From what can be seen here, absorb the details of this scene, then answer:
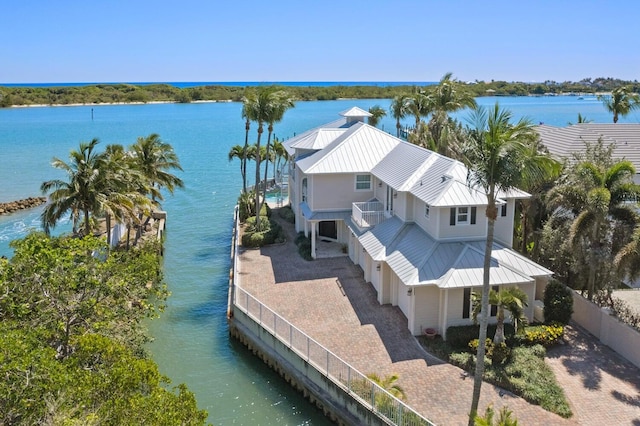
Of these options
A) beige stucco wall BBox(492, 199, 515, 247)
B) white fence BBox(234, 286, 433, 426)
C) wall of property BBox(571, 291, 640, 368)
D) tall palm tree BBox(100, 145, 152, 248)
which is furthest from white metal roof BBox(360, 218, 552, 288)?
tall palm tree BBox(100, 145, 152, 248)

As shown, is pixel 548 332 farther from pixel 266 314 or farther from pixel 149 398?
pixel 149 398

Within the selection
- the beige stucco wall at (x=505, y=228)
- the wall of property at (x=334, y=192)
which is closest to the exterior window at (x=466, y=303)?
the beige stucco wall at (x=505, y=228)

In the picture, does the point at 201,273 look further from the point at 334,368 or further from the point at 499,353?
the point at 499,353

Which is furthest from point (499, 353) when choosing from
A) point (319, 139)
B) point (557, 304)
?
point (319, 139)

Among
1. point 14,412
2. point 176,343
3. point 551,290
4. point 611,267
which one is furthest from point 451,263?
point 14,412

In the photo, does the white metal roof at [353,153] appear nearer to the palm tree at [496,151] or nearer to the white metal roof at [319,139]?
the white metal roof at [319,139]

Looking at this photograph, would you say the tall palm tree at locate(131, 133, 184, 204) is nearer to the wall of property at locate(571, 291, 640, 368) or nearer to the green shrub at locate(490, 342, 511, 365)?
the green shrub at locate(490, 342, 511, 365)

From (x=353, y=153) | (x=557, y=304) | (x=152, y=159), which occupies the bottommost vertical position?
(x=557, y=304)
